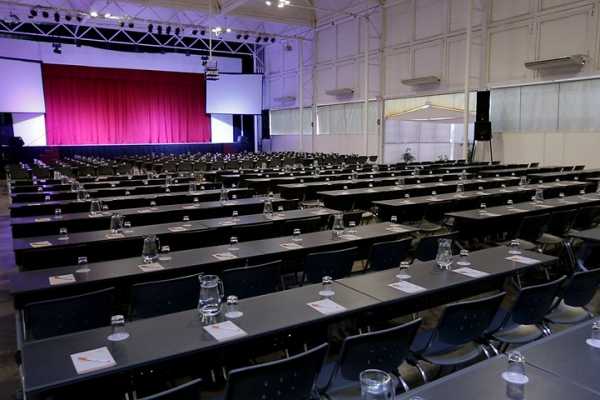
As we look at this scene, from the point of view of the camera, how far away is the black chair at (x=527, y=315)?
10.1ft

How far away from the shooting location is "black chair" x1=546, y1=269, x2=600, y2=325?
340 cm

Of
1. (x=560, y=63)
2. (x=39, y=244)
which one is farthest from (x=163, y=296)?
(x=560, y=63)

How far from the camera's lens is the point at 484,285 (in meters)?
3.93

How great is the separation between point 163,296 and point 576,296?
9.48ft

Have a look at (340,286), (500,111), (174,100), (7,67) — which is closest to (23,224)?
(340,286)

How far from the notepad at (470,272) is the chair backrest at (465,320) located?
0.47m

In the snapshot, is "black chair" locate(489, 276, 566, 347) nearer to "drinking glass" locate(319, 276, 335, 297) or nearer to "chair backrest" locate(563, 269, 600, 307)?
"chair backrest" locate(563, 269, 600, 307)

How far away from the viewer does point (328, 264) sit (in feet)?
13.7

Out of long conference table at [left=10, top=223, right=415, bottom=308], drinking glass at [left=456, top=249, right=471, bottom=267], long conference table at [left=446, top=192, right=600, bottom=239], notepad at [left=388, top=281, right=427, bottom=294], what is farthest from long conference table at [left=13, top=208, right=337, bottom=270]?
notepad at [left=388, top=281, right=427, bottom=294]

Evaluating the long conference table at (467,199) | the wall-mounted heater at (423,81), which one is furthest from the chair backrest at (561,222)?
the wall-mounted heater at (423,81)

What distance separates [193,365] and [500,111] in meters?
14.8

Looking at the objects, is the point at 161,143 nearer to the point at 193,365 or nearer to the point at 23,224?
the point at 23,224

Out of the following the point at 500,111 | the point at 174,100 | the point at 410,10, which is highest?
the point at 410,10

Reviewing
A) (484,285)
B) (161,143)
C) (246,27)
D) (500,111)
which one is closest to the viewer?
(484,285)
